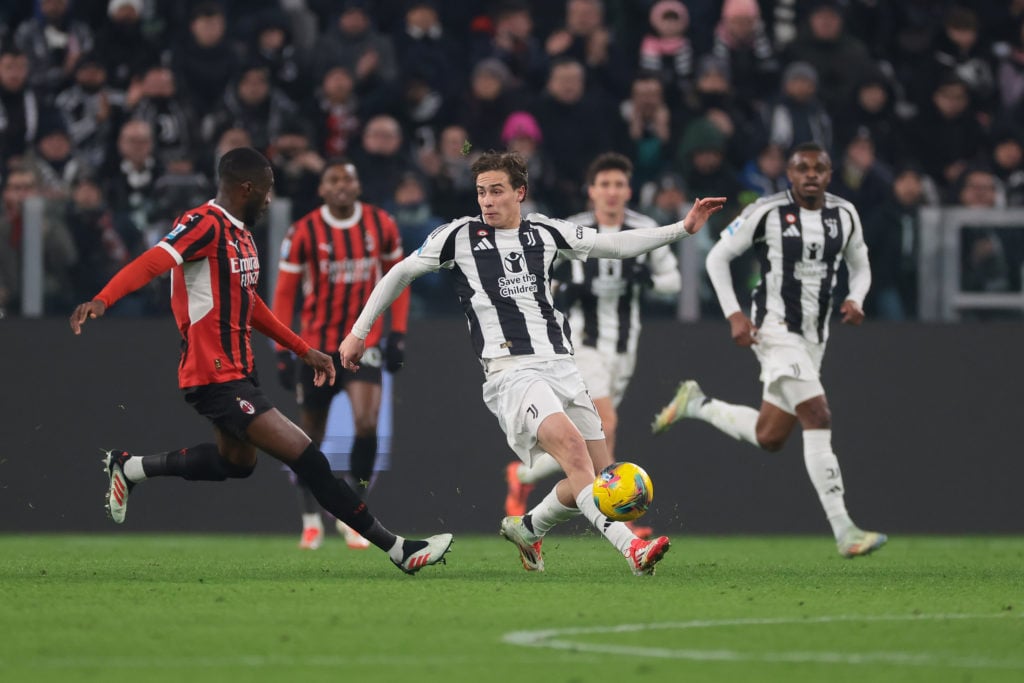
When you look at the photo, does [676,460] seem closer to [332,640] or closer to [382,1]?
[382,1]

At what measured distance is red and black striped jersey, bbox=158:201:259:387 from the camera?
327 inches

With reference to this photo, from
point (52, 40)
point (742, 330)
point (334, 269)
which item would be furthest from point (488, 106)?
point (742, 330)

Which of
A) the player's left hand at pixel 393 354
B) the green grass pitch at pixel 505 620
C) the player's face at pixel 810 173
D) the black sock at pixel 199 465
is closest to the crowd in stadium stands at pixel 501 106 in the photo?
the player's left hand at pixel 393 354

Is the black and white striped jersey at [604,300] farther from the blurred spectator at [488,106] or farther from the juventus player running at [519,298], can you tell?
Answer: the blurred spectator at [488,106]

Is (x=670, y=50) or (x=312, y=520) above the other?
(x=670, y=50)

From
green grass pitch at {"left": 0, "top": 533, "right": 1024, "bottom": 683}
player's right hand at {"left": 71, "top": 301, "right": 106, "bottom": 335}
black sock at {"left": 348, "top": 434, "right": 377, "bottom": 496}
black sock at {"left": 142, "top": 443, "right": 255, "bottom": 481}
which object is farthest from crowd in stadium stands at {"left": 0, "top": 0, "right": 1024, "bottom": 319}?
player's right hand at {"left": 71, "top": 301, "right": 106, "bottom": 335}

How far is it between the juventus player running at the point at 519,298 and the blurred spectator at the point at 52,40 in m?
7.71

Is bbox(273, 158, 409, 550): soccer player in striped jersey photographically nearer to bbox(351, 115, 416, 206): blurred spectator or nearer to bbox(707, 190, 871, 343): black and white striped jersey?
bbox(707, 190, 871, 343): black and white striped jersey

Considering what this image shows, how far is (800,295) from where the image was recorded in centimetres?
1045

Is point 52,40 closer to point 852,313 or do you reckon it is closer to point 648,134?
point 648,134

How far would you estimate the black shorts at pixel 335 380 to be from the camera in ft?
36.4

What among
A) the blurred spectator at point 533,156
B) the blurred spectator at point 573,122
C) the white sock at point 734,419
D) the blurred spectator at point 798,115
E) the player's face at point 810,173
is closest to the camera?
the player's face at point 810,173

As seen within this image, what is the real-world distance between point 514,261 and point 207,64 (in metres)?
7.42

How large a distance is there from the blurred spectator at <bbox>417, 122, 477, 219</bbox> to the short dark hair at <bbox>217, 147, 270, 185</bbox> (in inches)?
152
